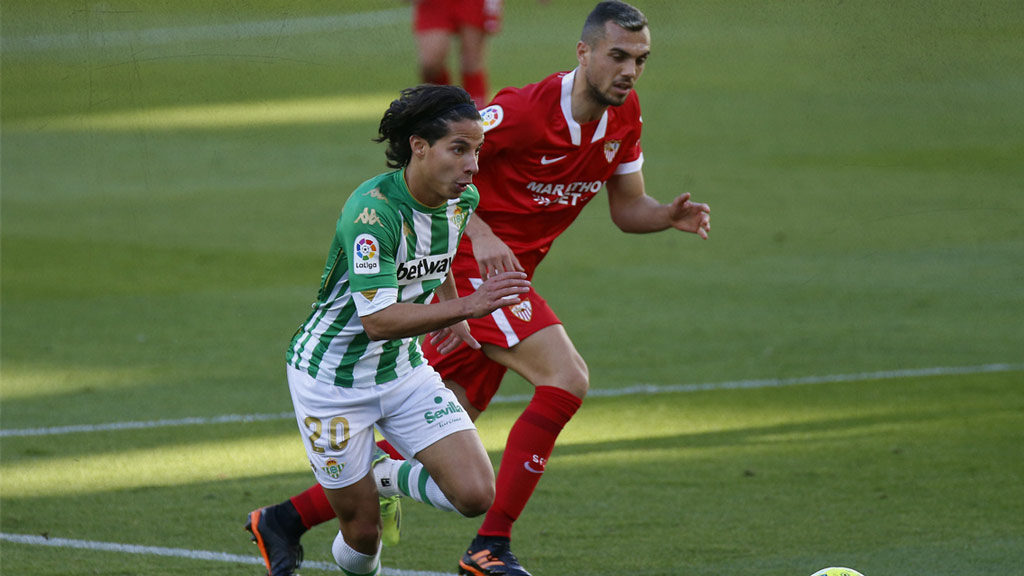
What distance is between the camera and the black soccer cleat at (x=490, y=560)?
487cm

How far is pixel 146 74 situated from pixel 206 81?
1.31 meters

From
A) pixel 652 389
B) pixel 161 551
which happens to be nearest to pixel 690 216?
pixel 161 551

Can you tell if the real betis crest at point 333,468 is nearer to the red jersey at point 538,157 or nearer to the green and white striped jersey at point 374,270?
the green and white striped jersey at point 374,270

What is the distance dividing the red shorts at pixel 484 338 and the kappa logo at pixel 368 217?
0.92 metres

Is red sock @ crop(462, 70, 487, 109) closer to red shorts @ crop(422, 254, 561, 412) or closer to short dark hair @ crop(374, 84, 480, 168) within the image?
red shorts @ crop(422, 254, 561, 412)

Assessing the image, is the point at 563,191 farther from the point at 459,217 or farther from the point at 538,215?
the point at 459,217

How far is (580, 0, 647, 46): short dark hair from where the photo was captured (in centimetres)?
535

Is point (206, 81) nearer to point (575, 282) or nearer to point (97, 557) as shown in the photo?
point (575, 282)

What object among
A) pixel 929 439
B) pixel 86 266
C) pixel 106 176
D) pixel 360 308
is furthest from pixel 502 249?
pixel 106 176

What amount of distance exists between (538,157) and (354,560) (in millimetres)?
1747

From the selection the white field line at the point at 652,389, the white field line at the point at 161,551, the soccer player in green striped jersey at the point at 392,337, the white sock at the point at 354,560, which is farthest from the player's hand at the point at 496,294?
the white field line at the point at 652,389

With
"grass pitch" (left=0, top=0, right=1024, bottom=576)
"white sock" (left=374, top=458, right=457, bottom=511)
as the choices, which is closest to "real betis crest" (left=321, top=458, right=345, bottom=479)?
"white sock" (left=374, top=458, right=457, bottom=511)

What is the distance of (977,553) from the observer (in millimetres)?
5250

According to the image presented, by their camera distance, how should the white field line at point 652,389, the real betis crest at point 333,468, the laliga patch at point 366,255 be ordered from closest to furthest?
the laliga patch at point 366,255 → the real betis crest at point 333,468 → the white field line at point 652,389
